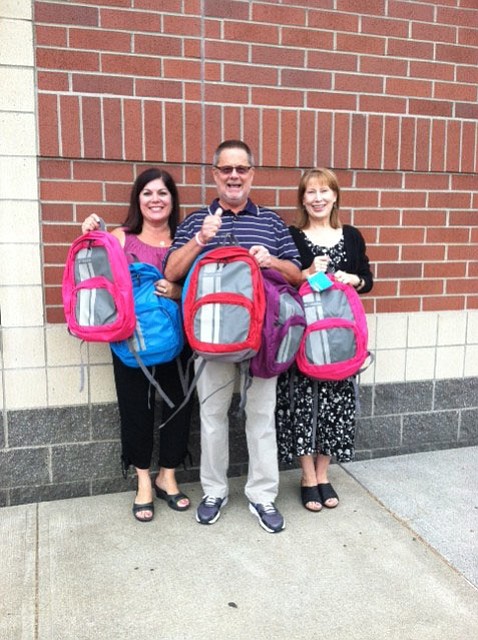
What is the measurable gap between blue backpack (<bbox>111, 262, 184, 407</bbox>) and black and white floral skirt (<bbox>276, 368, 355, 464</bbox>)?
651 mm

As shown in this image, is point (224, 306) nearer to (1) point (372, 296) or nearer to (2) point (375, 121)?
(1) point (372, 296)

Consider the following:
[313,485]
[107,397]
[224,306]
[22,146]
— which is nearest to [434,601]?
[313,485]

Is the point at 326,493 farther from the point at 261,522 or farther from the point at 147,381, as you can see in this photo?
the point at 147,381

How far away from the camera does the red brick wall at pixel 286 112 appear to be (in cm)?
312

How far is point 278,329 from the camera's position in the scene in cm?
276

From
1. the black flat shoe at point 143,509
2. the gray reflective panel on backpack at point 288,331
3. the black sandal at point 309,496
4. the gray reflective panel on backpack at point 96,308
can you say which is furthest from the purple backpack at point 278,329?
the black flat shoe at point 143,509

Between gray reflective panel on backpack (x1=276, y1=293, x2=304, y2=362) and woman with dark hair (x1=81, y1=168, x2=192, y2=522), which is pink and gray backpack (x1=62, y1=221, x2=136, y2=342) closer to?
woman with dark hair (x1=81, y1=168, x2=192, y2=522)

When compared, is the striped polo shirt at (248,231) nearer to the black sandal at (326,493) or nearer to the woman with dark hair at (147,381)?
the woman with dark hair at (147,381)

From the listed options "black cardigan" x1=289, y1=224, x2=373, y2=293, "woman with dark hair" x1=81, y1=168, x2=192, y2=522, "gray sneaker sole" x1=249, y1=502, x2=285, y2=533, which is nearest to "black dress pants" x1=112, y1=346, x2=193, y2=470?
"woman with dark hair" x1=81, y1=168, x2=192, y2=522

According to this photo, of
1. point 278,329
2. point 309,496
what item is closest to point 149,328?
point 278,329

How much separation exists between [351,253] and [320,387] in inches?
27.9

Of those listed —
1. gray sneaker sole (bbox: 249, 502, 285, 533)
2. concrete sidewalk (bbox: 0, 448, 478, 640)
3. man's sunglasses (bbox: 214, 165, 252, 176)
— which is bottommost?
concrete sidewalk (bbox: 0, 448, 478, 640)

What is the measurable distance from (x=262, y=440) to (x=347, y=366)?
21.8 inches

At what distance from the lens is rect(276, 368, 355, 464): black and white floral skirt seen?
316 cm
